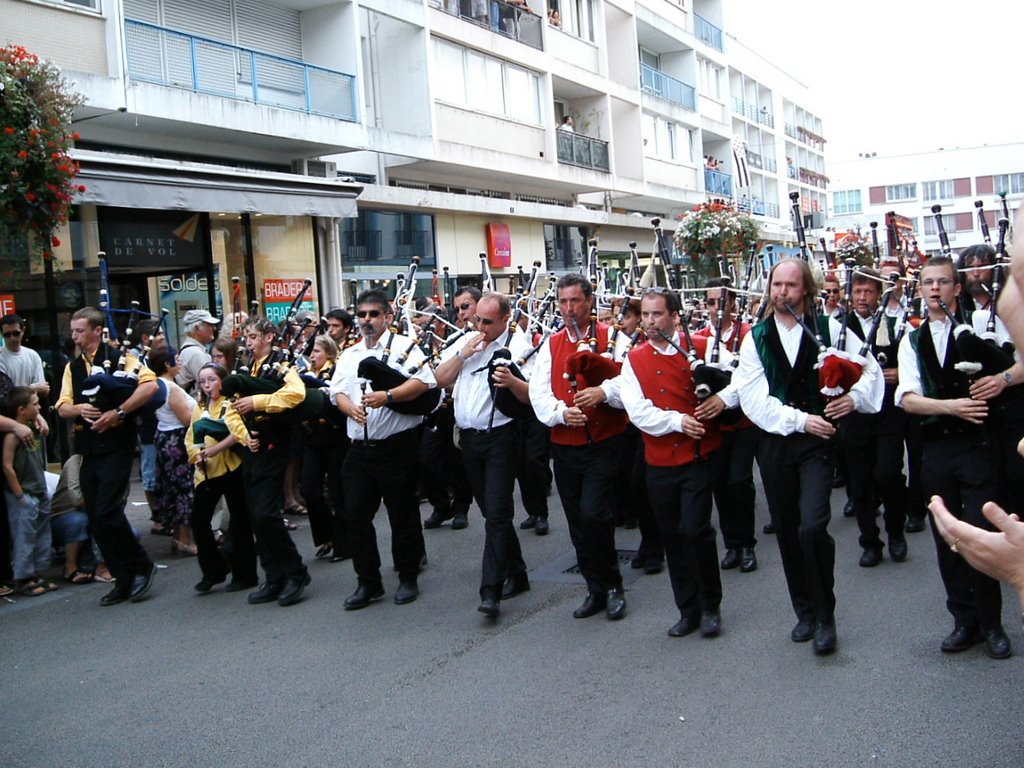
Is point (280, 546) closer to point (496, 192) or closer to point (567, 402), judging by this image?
point (567, 402)

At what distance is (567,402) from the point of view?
654cm

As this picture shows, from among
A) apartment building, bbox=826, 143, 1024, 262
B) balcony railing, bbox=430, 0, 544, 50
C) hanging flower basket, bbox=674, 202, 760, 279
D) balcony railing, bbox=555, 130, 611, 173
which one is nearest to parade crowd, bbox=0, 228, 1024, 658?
hanging flower basket, bbox=674, 202, 760, 279

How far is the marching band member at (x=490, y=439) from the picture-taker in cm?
664

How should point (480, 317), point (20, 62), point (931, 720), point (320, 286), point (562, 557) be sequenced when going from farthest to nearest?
point (320, 286)
point (20, 62)
point (562, 557)
point (480, 317)
point (931, 720)

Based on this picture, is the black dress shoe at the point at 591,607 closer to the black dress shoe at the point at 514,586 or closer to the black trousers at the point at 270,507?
the black dress shoe at the point at 514,586

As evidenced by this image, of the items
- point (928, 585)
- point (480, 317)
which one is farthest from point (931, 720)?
point (480, 317)

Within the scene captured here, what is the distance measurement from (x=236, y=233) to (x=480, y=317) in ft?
35.4

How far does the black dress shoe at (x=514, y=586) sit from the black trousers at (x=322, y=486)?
5.87 ft

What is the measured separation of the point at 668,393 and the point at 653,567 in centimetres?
194

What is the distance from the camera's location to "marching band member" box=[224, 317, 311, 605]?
718 cm

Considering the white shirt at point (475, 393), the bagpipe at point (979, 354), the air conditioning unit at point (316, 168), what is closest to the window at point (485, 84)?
the air conditioning unit at point (316, 168)

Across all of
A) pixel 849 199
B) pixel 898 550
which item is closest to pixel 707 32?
pixel 898 550

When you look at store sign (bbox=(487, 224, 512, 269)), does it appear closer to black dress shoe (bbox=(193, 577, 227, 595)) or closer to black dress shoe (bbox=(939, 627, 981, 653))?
black dress shoe (bbox=(193, 577, 227, 595))

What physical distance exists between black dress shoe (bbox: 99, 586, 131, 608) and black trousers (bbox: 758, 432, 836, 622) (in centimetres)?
471
